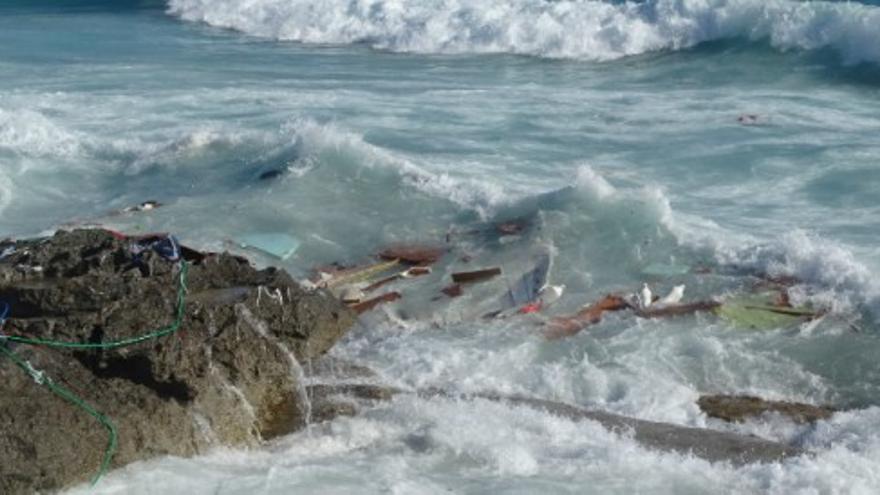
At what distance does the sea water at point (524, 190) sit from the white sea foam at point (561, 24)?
0.26 feet

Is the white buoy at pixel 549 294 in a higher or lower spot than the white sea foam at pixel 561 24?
lower

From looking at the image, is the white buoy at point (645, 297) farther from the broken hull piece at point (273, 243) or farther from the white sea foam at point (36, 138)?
the white sea foam at point (36, 138)

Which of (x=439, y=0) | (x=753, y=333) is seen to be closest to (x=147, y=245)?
(x=753, y=333)

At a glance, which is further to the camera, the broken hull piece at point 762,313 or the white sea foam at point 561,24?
the white sea foam at point 561,24

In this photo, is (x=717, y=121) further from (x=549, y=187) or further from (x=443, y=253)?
(x=443, y=253)

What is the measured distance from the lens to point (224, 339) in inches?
260

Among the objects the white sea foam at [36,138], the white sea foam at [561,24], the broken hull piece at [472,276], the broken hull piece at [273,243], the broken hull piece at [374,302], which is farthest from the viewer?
the white sea foam at [561,24]

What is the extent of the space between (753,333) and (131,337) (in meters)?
4.53

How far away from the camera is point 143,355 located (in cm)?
623

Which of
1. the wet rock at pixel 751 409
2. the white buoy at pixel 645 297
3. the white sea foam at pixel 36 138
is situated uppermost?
the white buoy at pixel 645 297

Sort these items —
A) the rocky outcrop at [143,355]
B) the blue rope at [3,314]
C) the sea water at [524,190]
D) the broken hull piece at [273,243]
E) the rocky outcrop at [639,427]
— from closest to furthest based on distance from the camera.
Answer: the rocky outcrop at [143,355] < the blue rope at [3,314] < the sea water at [524,190] < the rocky outcrop at [639,427] < the broken hull piece at [273,243]

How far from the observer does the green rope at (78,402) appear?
19.0 ft

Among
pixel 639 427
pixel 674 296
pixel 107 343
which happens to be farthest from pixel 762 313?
pixel 107 343

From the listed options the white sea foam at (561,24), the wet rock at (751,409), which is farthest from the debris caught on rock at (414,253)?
the white sea foam at (561,24)
